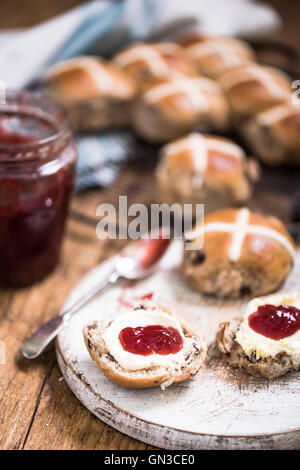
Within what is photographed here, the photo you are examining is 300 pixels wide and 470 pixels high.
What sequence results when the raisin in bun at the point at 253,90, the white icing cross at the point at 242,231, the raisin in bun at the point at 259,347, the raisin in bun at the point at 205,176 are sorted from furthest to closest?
the raisin in bun at the point at 253,90, the raisin in bun at the point at 205,176, the white icing cross at the point at 242,231, the raisin in bun at the point at 259,347

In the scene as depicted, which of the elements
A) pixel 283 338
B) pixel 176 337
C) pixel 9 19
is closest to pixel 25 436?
pixel 176 337

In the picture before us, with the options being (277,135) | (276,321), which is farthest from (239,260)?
(277,135)

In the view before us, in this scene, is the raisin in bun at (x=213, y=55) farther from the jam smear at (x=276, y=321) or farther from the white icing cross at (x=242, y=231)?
the jam smear at (x=276, y=321)

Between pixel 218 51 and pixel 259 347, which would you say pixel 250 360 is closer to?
pixel 259 347

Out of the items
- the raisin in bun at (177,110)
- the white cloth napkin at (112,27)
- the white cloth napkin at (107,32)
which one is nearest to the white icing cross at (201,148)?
the raisin in bun at (177,110)

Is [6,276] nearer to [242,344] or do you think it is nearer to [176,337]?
[176,337]

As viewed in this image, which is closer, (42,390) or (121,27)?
(42,390)
